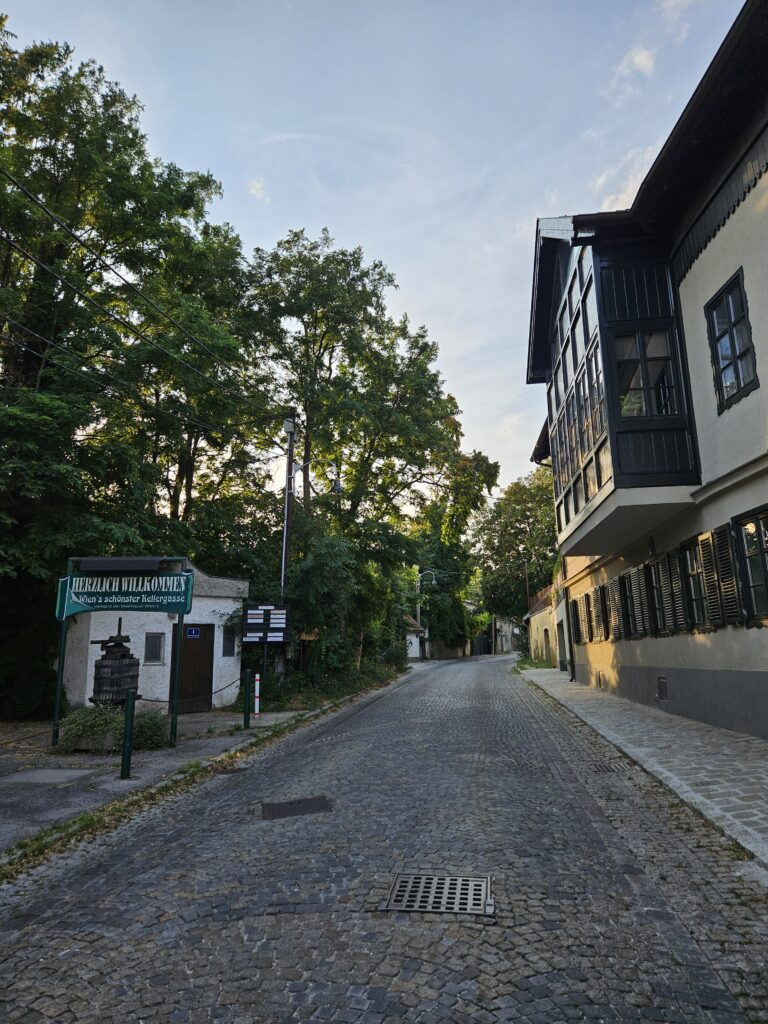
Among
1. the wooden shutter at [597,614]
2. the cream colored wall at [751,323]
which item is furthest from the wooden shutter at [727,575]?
the wooden shutter at [597,614]

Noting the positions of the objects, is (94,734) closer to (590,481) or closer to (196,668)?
(196,668)

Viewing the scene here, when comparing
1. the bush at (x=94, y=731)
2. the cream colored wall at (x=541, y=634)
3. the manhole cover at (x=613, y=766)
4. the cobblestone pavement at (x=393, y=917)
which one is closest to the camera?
the cobblestone pavement at (x=393, y=917)

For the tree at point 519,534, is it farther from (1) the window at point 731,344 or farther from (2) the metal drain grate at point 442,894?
(2) the metal drain grate at point 442,894

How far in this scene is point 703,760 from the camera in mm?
8375

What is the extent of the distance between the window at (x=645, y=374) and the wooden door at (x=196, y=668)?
1131cm

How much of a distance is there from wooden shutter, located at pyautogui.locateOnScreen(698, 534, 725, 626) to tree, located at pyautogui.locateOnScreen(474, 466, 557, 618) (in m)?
28.0

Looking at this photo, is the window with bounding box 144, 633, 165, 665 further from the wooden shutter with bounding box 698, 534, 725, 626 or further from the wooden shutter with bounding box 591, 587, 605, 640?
the wooden shutter with bounding box 591, 587, 605, 640

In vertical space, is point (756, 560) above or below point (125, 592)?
above

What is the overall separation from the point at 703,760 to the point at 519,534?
3659 cm

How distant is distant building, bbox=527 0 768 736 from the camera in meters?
9.60

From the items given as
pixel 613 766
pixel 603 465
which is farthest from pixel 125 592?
pixel 603 465

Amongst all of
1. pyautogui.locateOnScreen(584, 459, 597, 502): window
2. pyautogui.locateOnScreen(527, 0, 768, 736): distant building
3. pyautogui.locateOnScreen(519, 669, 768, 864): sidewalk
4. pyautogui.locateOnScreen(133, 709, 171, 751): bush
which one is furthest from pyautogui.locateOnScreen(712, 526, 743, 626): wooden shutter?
pyautogui.locateOnScreen(133, 709, 171, 751): bush

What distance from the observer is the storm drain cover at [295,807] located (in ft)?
20.6

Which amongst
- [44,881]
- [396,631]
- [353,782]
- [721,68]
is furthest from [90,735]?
[396,631]
